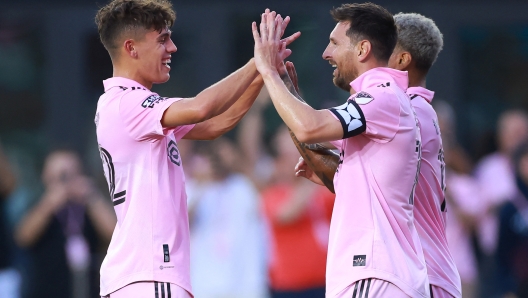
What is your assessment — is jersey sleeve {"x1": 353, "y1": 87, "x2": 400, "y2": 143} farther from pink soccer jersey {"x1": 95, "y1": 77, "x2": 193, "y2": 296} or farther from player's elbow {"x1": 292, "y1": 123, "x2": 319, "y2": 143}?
pink soccer jersey {"x1": 95, "y1": 77, "x2": 193, "y2": 296}

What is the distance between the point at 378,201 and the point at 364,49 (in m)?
0.88

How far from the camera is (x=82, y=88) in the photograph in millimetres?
11859

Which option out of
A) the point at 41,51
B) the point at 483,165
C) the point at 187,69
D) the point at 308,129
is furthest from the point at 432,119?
the point at 41,51

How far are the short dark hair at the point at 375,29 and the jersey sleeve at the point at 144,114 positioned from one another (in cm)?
107

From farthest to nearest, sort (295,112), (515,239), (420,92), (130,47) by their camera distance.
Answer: (515,239) → (420,92) → (130,47) → (295,112)

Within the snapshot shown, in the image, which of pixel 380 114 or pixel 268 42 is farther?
pixel 268 42

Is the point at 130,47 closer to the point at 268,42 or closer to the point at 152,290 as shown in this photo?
the point at 268,42

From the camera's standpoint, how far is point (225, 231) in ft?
31.6

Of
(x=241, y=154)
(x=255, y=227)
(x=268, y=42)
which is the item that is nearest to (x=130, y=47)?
(x=268, y=42)

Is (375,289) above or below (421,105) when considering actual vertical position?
below

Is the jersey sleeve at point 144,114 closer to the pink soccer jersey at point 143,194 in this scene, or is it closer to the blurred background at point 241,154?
the pink soccer jersey at point 143,194

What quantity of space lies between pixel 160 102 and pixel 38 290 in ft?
16.6

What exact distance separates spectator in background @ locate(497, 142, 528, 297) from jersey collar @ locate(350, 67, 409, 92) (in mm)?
4341

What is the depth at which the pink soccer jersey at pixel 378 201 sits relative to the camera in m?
4.60
